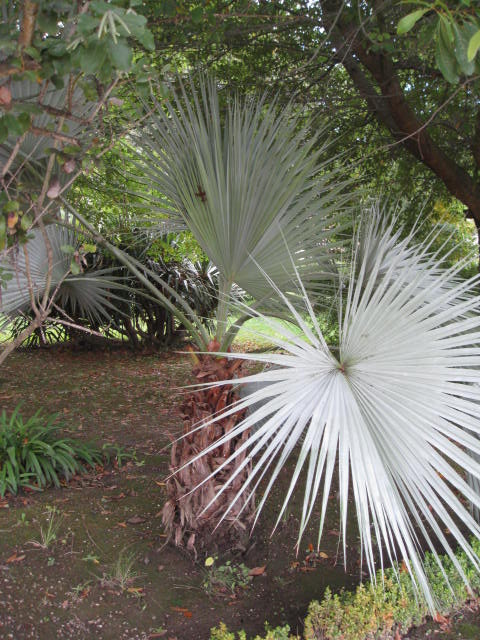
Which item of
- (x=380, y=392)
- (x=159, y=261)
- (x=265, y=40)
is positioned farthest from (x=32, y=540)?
(x=159, y=261)

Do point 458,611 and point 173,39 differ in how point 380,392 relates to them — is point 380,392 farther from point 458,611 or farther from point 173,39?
point 173,39

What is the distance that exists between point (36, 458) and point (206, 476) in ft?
5.01

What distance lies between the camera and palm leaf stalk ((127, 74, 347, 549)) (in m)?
2.67

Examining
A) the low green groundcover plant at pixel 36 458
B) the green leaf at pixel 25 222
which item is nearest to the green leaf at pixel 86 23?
the green leaf at pixel 25 222

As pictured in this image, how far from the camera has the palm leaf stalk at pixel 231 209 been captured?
8.76 feet

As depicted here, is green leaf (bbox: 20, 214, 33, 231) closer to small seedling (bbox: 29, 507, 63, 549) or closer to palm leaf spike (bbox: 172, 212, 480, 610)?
palm leaf spike (bbox: 172, 212, 480, 610)

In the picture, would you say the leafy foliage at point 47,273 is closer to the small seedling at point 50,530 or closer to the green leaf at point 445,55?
the small seedling at point 50,530

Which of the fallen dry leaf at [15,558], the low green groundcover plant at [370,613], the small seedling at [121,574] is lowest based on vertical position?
the fallen dry leaf at [15,558]

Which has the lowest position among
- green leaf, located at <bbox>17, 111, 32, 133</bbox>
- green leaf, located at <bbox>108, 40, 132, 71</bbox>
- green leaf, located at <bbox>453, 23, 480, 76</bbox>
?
green leaf, located at <bbox>17, 111, 32, 133</bbox>

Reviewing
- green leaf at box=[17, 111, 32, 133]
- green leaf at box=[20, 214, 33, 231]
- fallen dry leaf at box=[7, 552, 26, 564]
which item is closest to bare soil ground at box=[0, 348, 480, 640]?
fallen dry leaf at box=[7, 552, 26, 564]

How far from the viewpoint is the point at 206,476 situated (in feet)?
9.36

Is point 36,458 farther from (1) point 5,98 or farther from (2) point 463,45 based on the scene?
(2) point 463,45

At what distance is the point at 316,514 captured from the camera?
3.68 meters

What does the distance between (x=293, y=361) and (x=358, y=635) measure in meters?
1.28
